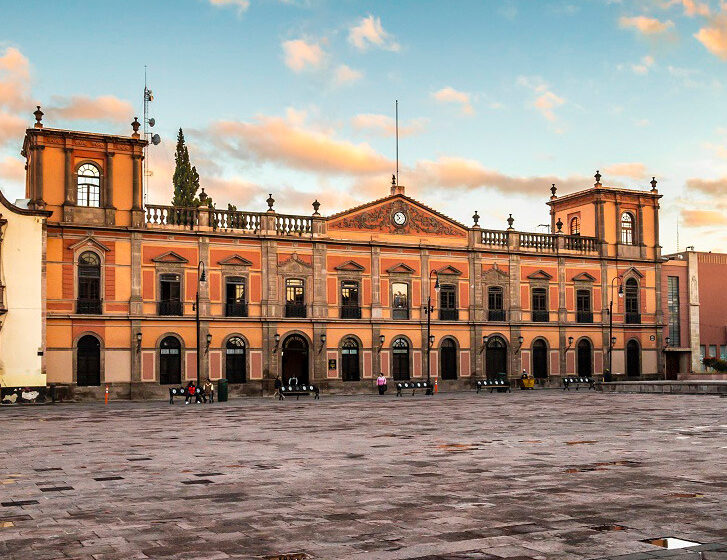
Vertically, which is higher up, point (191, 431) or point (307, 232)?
point (307, 232)

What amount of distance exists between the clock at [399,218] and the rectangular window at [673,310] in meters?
23.1

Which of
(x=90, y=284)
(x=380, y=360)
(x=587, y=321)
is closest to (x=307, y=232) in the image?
(x=380, y=360)

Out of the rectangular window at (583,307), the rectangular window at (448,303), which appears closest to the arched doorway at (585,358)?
the rectangular window at (583,307)

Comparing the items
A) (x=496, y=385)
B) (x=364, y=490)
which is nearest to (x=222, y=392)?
(x=496, y=385)

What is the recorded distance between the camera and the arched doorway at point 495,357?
51.6m

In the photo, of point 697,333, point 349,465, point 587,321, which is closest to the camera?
point 349,465

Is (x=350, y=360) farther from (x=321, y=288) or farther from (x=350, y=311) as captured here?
(x=321, y=288)

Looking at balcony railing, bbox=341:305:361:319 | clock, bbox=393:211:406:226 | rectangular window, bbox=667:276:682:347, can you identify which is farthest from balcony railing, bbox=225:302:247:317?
rectangular window, bbox=667:276:682:347

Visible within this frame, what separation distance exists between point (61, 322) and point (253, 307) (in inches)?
399

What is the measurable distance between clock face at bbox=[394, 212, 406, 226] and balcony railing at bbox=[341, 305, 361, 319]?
578 centimetres

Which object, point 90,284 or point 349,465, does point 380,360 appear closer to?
point 90,284

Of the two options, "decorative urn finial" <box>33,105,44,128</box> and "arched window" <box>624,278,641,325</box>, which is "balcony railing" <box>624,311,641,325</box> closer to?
"arched window" <box>624,278,641,325</box>

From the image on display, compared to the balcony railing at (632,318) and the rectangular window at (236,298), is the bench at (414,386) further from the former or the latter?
the balcony railing at (632,318)

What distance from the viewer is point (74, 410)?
33469 mm
